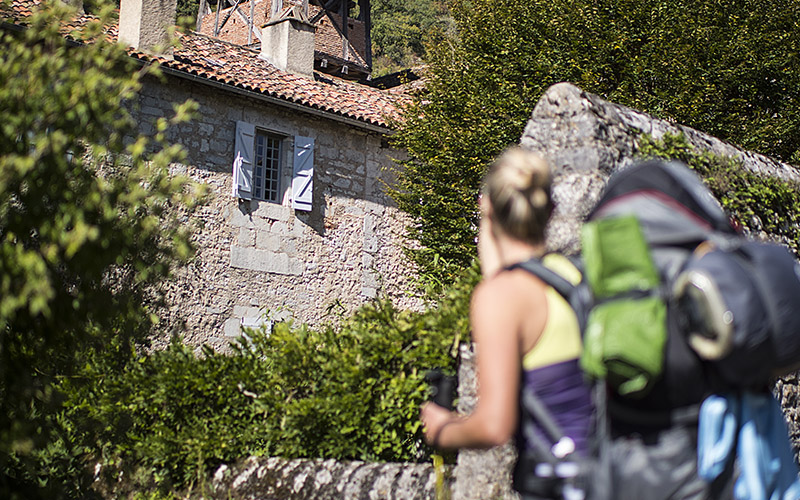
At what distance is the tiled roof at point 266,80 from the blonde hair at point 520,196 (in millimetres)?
10887

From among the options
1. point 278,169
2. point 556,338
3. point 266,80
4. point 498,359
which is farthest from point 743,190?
point 266,80

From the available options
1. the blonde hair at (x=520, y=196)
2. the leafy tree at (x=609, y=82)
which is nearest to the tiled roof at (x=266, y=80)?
the leafy tree at (x=609, y=82)

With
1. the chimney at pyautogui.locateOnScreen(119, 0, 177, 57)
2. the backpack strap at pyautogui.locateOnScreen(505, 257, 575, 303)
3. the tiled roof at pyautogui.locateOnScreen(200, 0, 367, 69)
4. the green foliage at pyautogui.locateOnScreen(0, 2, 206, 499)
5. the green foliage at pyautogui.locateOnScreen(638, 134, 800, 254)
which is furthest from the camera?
the tiled roof at pyautogui.locateOnScreen(200, 0, 367, 69)

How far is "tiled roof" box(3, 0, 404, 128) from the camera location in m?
12.5

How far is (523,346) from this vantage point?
5.74ft

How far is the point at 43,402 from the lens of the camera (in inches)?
157

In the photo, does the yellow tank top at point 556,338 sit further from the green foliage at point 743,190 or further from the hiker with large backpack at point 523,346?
the green foliage at point 743,190

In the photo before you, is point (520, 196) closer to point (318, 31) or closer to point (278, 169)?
point (278, 169)

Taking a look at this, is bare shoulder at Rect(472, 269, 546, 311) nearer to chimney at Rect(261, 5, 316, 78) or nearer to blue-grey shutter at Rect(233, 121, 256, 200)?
blue-grey shutter at Rect(233, 121, 256, 200)

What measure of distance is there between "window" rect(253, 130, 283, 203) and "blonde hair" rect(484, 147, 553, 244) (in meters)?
11.7

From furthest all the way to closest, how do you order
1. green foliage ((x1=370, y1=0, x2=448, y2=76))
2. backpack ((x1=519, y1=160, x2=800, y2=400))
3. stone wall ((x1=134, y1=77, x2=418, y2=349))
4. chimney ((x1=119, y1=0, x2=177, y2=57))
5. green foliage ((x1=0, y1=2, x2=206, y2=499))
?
green foliage ((x1=370, y1=0, x2=448, y2=76)) → chimney ((x1=119, y1=0, x2=177, y2=57)) → stone wall ((x1=134, y1=77, x2=418, y2=349)) → green foliage ((x1=0, y1=2, x2=206, y2=499)) → backpack ((x1=519, y1=160, x2=800, y2=400))

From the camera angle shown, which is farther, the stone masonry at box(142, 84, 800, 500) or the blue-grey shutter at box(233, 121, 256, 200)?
the blue-grey shutter at box(233, 121, 256, 200)

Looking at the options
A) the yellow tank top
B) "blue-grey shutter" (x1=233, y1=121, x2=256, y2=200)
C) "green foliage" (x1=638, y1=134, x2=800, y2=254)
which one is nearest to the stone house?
"blue-grey shutter" (x1=233, y1=121, x2=256, y2=200)

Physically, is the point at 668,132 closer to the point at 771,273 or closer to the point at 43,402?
the point at 771,273
